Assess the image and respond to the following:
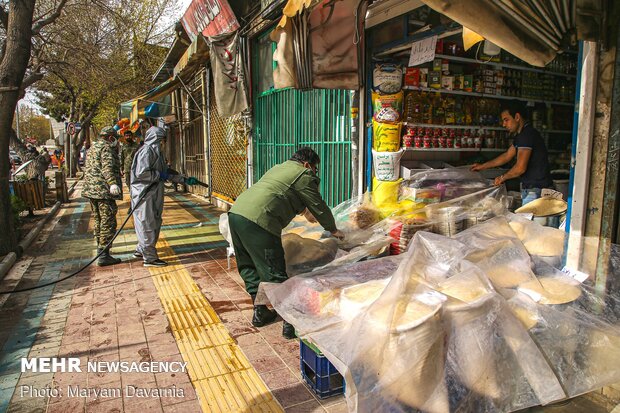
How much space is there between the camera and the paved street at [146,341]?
114 inches

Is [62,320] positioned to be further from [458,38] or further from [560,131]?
[560,131]

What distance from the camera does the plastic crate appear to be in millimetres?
2814

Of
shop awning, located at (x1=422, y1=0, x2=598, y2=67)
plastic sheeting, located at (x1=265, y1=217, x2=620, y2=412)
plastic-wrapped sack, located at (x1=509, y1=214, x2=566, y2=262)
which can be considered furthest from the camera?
plastic-wrapped sack, located at (x1=509, y1=214, x2=566, y2=262)

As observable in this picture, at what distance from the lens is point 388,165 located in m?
4.86

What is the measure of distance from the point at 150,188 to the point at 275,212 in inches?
111

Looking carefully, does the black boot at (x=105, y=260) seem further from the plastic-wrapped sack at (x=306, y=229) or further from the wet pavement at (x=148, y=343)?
the plastic-wrapped sack at (x=306, y=229)

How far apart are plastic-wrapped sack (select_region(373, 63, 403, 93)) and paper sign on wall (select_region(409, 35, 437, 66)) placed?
186mm

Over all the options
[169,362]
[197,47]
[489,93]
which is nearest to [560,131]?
[489,93]

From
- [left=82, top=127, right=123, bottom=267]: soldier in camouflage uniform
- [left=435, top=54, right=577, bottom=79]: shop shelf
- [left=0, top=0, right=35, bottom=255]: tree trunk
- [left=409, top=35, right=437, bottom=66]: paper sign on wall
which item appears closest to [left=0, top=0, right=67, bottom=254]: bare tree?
[left=0, top=0, right=35, bottom=255]: tree trunk

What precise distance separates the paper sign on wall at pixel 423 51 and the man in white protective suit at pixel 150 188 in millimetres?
3483

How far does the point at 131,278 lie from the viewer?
5.55 m

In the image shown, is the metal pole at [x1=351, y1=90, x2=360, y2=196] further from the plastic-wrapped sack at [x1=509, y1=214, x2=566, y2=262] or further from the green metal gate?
the plastic-wrapped sack at [x1=509, y1=214, x2=566, y2=262]

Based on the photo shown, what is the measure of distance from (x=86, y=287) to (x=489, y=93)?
5431 mm

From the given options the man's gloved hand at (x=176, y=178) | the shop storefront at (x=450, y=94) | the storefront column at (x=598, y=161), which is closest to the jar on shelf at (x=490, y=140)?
the shop storefront at (x=450, y=94)
